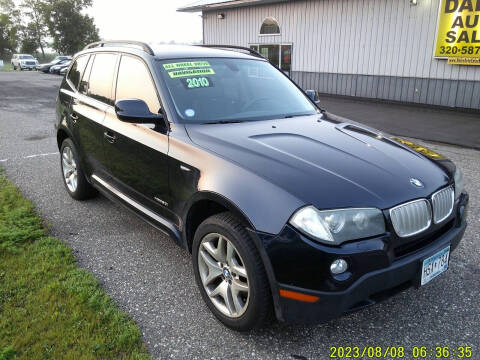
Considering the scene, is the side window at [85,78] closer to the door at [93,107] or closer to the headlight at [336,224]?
the door at [93,107]

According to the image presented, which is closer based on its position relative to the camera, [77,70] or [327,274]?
[327,274]

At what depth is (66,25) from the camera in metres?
59.5

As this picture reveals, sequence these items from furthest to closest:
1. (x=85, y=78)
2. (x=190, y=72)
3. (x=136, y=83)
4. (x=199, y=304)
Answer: (x=85, y=78) < (x=136, y=83) < (x=190, y=72) < (x=199, y=304)

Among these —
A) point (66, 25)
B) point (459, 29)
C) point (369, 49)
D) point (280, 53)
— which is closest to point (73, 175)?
point (459, 29)

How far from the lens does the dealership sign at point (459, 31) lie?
11266mm

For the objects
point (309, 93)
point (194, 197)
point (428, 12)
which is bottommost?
point (194, 197)

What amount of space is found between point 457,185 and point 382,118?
8576 millimetres

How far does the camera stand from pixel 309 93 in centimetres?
431

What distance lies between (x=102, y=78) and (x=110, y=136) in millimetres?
756

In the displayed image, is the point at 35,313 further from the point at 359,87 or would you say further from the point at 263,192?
the point at 359,87

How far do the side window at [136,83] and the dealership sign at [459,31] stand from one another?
36.2 ft

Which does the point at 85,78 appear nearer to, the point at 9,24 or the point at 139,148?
the point at 139,148

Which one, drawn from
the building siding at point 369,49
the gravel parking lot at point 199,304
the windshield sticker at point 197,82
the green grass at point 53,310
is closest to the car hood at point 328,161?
the windshield sticker at point 197,82

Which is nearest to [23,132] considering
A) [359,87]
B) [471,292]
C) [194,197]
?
[194,197]
